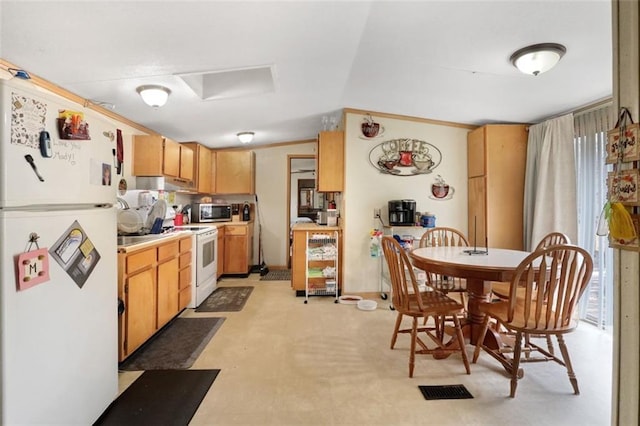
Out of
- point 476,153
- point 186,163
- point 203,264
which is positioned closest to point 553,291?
point 476,153

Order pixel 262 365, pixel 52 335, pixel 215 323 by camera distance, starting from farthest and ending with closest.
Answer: pixel 215 323 < pixel 262 365 < pixel 52 335

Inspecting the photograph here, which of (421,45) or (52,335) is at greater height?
(421,45)

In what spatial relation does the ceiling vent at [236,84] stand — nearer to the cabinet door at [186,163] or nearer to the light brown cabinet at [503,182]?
the cabinet door at [186,163]

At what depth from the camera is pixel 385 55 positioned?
241cm

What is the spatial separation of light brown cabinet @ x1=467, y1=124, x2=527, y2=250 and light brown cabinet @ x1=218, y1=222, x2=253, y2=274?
137 inches

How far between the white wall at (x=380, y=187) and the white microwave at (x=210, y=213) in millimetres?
2152

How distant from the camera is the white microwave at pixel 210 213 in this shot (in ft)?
15.3

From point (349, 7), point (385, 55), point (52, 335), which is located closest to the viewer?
point (52, 335)

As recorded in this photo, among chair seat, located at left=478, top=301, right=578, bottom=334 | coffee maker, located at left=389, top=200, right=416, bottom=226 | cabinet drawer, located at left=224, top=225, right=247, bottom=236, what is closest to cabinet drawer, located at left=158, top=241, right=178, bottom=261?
cabinet drawer, located at left=224, top=225, right=247, bottom=236

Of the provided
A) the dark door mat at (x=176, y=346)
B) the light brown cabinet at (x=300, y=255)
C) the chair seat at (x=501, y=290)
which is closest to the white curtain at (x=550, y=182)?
the chair seat at (x=501, y=290)

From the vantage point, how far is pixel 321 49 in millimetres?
2279

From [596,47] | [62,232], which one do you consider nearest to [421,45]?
[596,47]

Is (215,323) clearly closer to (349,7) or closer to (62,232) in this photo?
(62,232)

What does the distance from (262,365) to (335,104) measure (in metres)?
2.99
